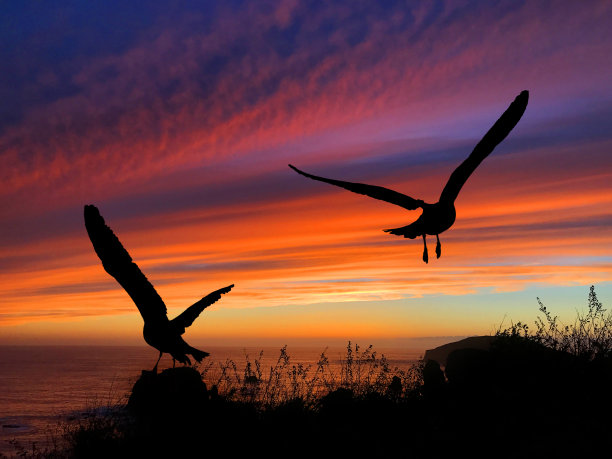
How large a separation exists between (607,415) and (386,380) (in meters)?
4.73

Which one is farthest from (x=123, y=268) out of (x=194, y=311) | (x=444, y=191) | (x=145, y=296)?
(x=444, y=191)

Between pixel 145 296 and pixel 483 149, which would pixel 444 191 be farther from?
pixel 145 296

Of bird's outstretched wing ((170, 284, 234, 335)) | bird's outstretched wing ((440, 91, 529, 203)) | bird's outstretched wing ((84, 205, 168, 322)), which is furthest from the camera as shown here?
bird's outstretched wing ((170, 284, 234, 335))

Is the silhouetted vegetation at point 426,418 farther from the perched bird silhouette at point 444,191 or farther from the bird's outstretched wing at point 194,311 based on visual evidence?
the perched bird silhouette at point 444,191

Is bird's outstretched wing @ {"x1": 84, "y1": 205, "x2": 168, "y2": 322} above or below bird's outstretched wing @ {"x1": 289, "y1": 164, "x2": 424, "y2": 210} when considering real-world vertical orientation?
below

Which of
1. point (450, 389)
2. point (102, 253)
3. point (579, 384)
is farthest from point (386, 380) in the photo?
point (102, 253)

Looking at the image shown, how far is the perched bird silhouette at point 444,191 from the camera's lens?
6.55m

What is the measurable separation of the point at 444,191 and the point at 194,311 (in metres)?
4.07

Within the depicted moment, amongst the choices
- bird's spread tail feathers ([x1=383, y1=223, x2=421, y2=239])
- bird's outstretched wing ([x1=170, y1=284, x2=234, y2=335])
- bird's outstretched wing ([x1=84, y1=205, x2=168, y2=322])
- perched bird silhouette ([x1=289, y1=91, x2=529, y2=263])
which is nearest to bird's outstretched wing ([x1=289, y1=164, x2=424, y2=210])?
perched bird silhouette ([x1=289, y1=91, x2=529, y2=263])

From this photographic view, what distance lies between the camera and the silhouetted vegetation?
783cm

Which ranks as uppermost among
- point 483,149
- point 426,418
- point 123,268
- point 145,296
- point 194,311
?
point 483,149

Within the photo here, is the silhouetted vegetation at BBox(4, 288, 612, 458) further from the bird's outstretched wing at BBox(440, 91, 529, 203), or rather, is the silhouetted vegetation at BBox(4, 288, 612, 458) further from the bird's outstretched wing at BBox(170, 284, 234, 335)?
the bird's outstretched wing at BBox(440, 91, 529, 203)

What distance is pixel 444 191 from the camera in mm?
6895

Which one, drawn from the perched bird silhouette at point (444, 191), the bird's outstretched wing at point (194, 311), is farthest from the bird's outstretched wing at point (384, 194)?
the bird's outstretched wing at point (194, 311)
